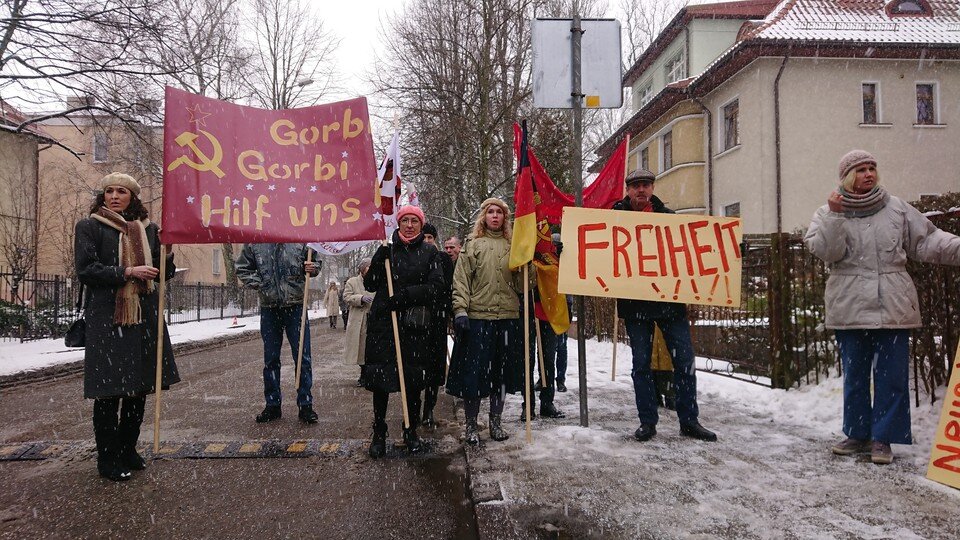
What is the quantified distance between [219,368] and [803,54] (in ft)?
59.6

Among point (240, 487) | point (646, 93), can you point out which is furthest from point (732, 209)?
point (240, 487)

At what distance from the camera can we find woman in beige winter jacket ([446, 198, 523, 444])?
14.8 feet

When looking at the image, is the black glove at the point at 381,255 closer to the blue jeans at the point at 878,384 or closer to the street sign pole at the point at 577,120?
the street sign pole at the point at 577,120

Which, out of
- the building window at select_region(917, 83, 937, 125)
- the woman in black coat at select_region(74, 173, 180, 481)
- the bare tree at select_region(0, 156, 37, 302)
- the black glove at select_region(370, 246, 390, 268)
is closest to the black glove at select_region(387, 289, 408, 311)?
the black glove at select_region(370, 246, 390, 268)

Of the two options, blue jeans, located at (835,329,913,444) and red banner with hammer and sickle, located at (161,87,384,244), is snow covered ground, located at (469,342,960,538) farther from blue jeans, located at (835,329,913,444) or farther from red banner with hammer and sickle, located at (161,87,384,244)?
red banner with hammer and sickle, located at (161,87,384,244)

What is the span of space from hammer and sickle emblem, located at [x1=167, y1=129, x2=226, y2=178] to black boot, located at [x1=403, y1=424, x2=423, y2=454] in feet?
8.08

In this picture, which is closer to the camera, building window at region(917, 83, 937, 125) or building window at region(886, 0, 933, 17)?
building window at region(917, 83, 937, 125)

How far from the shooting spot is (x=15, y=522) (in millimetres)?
3031

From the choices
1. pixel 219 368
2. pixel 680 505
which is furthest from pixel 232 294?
pixel 680 505

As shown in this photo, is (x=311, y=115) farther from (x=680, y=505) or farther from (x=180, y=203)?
(x=680, y=505)

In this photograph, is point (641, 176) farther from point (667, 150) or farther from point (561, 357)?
point (667, 150)

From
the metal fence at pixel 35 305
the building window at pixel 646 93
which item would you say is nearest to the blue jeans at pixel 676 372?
the metal fence at pixel 35 305

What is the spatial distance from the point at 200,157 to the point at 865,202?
4.82m

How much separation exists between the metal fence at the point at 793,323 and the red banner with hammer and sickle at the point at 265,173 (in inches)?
162
